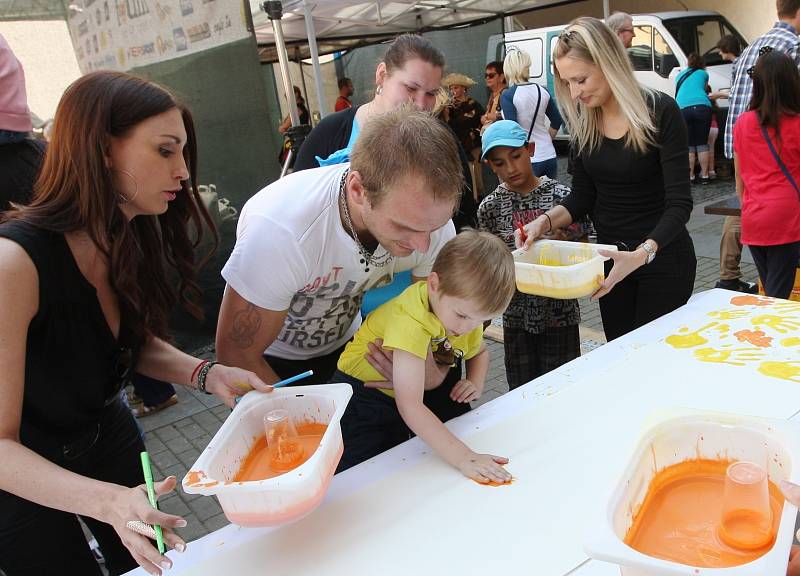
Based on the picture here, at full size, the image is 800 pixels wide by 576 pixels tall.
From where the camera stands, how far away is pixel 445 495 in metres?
1.37

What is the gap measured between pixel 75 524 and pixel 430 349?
3.27 feet

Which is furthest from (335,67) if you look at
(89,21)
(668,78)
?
(89,21)

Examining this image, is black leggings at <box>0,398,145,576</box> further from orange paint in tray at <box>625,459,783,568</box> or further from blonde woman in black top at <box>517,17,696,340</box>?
blonde woman in black top at <box>517,17,696,340</box>

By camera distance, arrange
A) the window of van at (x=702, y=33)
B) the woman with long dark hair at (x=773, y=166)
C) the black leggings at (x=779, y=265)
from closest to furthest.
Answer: the woman with long dark hair at (x=773, y=166) < the black leggings at (x=779, y=265) < the window of van at (x=702, y=33)

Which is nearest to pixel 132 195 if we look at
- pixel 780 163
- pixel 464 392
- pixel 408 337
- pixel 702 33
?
pixel 408 337

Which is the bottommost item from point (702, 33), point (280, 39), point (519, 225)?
point (519, 225)

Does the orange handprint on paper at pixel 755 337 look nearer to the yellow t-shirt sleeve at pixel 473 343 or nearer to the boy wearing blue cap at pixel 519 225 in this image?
the boy wearing blue cap at pixel 519 225

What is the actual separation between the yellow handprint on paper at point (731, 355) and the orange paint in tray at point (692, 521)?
0.82m

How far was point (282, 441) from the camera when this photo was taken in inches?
52.7

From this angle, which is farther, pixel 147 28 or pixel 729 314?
pixel 147 28

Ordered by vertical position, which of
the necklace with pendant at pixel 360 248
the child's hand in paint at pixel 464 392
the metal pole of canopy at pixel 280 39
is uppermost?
the metal pole of canopy at pixel 280 39

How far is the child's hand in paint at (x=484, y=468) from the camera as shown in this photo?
54.9 inches

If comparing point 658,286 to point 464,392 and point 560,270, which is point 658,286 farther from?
point 464,392

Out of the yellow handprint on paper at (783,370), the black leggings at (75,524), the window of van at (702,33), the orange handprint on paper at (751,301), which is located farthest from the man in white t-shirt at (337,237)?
the window of van at (702,33)
